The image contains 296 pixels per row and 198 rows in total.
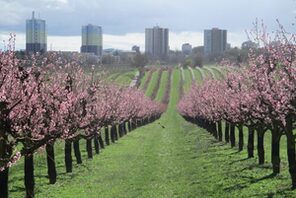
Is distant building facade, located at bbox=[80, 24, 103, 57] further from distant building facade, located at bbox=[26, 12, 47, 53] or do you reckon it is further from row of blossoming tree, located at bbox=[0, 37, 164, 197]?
distant building facade, located at bbox=[26, 12, 47, 53]

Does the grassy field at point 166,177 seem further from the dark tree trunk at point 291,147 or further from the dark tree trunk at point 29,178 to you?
the dark tree trunk at point 29,178

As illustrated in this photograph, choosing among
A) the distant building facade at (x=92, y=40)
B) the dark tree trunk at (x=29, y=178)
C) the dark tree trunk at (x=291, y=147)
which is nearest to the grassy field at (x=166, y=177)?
the dark tree trunk at (x=291, y=147)

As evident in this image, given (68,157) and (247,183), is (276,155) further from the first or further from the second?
(68,157)

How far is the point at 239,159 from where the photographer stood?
3753 cm

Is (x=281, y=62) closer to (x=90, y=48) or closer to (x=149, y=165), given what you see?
(x=149, y=165)

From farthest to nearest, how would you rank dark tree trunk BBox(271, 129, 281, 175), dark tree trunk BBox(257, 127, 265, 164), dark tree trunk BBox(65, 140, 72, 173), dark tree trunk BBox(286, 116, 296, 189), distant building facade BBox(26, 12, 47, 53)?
dark tree trunk BBox(65, 140, 72, 173)
dark tree trunk BBox(257, 127, 265, 164)
distant building facade BBox(26, 12, 47, 53)
dark tree trunk BBox(271, 129, 281, 175)
dark tree trunk BBox(286, 116, 296, 189)

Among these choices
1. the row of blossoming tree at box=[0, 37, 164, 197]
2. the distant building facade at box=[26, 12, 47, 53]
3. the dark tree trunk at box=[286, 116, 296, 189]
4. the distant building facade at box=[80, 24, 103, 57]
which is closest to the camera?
the row of blossoming tree at box=[0, 37, 164, 197]

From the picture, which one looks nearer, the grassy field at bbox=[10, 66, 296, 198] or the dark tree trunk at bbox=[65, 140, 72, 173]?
the grassy field at bbox=[10, 66, 296, 198]

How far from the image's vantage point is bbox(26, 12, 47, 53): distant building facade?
29.7 meters

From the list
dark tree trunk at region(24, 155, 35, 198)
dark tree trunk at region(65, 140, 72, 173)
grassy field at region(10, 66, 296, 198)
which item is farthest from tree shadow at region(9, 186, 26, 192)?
dark tree trunk at region(65, 140, 72, 173)

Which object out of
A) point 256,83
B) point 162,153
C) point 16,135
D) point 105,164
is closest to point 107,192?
point 16,135

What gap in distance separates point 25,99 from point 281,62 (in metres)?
11.5

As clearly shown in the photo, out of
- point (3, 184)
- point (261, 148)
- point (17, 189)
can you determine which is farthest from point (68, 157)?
Result: point (3, 184)

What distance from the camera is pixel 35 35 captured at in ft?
97.8
